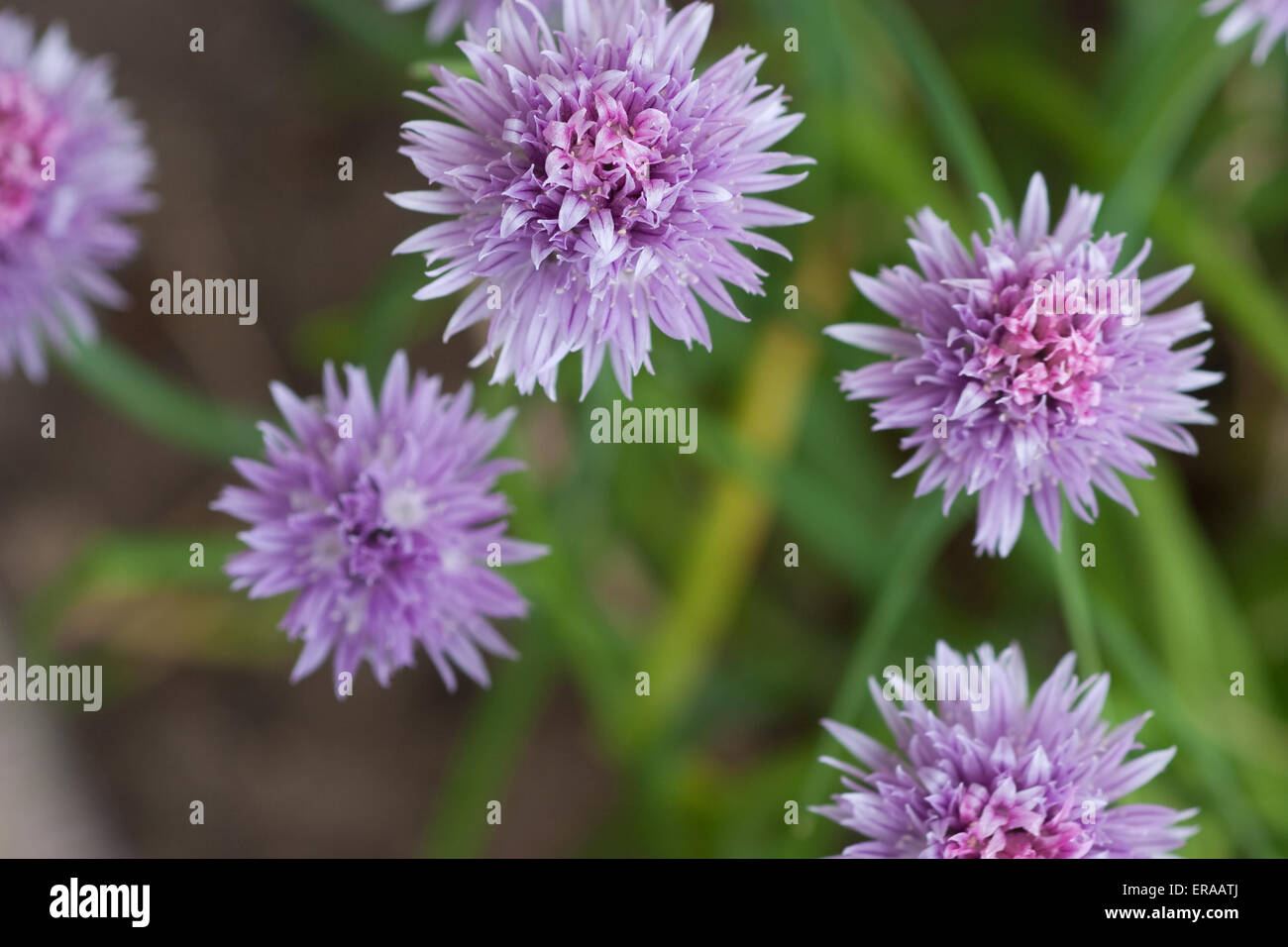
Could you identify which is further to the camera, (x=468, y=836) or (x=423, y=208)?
(x=468, y=836)

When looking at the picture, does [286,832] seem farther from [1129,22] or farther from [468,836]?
[1129,22]

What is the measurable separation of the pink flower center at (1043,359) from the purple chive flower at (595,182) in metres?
0.17

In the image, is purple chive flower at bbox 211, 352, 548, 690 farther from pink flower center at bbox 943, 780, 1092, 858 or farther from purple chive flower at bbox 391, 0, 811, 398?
pink flower center at bbox 943, 780, 1092, 858

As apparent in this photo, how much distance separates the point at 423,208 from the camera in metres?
0.76

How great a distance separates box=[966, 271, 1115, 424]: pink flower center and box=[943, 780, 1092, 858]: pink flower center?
280 millimetres

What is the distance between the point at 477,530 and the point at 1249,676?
3.42 ft

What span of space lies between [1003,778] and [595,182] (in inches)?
20.1

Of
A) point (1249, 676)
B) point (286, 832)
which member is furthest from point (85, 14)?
point (1249, 676)
